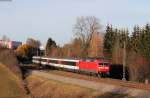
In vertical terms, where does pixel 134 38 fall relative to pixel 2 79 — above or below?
above

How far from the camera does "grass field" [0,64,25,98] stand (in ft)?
174

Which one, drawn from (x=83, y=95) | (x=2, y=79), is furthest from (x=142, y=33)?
(x=83, y=95)

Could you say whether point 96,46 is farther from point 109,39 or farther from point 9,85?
point 9,85

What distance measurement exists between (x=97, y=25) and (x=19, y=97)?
7853 centimetres

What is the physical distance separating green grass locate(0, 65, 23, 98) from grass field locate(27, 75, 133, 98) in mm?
2326

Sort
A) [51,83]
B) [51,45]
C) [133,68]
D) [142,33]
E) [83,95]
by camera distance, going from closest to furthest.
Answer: [83,95], [51,83], [133,68], [142,33], [51,45]

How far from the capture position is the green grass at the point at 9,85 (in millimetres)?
53688

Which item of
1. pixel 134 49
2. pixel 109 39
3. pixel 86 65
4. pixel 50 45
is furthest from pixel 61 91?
pixel 50 45

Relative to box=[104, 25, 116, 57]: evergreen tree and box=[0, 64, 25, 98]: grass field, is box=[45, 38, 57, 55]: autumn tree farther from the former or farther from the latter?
box=[0, 64, 25, 98]: grass field

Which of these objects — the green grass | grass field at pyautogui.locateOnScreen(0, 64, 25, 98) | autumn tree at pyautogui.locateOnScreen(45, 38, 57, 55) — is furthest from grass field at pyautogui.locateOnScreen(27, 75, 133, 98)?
autumn tree at pyautogui.locateOnScreen(45, 38, 57, 55)

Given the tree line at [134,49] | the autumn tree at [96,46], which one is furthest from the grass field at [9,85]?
the autumn tree at [96,46]

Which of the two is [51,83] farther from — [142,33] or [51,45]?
[51,45]

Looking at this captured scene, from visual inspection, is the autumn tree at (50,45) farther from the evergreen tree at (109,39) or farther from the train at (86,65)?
the train at (86,65)

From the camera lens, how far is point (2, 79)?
70.2 m
